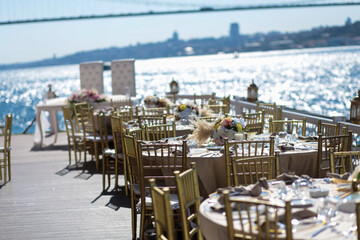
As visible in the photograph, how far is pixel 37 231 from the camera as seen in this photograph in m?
4.38

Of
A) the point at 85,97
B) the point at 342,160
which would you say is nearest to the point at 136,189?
the point at 342,160

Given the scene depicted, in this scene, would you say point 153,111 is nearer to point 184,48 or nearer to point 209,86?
point 209,86

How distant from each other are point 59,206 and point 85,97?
141 inches

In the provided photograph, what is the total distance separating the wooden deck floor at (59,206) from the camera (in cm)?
433

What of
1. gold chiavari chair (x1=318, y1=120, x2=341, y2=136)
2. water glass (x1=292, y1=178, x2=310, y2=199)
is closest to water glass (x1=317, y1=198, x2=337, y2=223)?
water glass (x1=292, y1=178, x2=310, y2=199)

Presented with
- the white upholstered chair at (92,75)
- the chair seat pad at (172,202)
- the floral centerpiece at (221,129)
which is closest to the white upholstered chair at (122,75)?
the white upholstered chair at (92,75)

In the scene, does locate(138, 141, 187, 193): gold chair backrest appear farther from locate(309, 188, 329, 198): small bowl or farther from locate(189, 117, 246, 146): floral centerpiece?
locate(309, 188, 329, 198): small bowl

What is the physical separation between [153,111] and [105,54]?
52.9 meters

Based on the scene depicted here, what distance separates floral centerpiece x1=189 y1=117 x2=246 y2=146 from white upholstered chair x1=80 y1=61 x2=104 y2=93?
24.2ft

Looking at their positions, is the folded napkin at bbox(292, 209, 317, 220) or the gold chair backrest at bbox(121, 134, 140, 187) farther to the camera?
the gold chair backrest at bbox(121, 134, 140, 187)

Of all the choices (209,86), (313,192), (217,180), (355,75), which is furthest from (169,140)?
(355,75)

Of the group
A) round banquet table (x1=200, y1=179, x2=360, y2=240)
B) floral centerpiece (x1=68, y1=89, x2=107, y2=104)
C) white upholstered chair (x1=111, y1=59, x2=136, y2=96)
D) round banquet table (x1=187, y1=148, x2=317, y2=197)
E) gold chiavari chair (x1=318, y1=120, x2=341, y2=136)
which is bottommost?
round banquet table (x1=187, y1=148, x2=317, y2=197)

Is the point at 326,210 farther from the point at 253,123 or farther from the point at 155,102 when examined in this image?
the point at 155,102

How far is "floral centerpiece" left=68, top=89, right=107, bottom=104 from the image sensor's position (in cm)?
823
